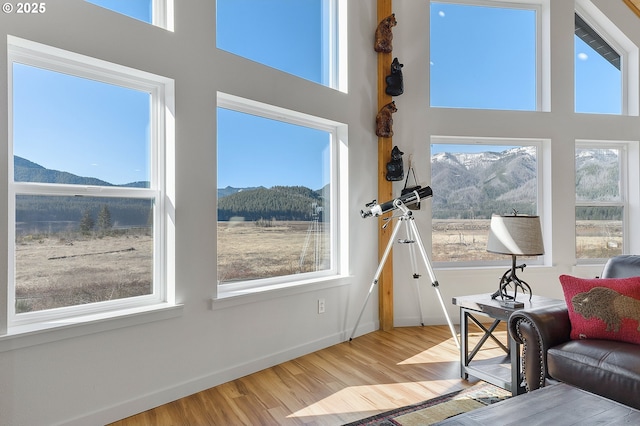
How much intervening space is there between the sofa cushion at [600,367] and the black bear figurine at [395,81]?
2596mm

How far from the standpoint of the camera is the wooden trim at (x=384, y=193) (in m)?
3.92

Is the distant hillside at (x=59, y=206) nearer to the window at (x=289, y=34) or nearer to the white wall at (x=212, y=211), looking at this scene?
→ the white wall at (x=212, y=211)

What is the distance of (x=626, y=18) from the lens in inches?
180

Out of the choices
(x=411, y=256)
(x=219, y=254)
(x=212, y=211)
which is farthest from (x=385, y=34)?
(x=219, y=254)

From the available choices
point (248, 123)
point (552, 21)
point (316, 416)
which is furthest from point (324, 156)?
point (552, 21)

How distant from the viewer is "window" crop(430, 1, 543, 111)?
424cm

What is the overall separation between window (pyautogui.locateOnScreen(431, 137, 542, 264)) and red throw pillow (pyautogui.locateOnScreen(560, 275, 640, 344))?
199 centimetres

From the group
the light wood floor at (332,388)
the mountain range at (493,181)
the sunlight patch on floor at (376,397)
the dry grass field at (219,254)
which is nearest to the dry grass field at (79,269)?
the dry grass field at (219,254)

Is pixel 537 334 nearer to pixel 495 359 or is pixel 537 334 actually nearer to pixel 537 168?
pixel 495 359

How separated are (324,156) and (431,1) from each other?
2068 mm

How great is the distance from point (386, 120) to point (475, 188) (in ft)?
4.41

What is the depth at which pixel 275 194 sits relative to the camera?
3346mm

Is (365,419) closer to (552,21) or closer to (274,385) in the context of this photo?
(274,385)

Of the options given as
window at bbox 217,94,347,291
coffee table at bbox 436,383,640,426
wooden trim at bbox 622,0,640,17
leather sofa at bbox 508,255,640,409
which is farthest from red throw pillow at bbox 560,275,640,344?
wooden trim at bbox 622,0,640,17
